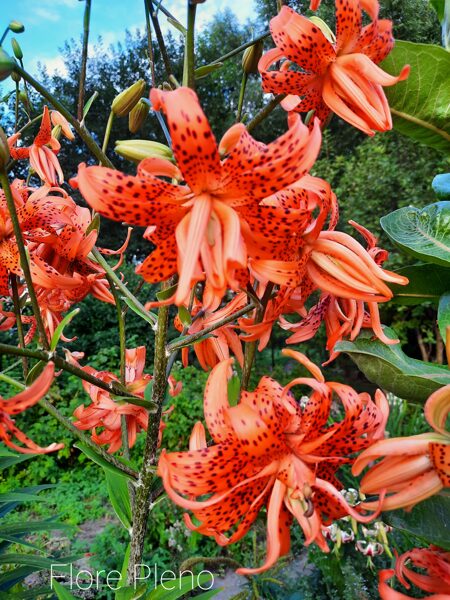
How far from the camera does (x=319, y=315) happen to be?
22.4 inches

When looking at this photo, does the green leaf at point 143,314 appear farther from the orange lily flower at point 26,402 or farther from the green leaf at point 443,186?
the green leaf at point 443,186

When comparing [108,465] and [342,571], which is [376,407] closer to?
[108,465]

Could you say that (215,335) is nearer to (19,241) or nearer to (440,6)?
(19,241)

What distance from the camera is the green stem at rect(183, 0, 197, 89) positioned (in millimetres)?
414

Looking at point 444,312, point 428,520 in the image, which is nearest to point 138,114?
point 444,312

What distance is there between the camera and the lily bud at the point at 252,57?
0.63 m

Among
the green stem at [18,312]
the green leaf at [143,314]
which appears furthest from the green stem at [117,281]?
the green stem at [18,312]

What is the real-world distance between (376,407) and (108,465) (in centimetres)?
29

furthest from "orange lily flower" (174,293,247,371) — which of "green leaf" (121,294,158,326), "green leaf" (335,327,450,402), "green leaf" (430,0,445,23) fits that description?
"green leaf" (430,0,445,23)

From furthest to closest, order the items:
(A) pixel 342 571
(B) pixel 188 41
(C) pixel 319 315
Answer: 1. (A) pixel 342 571
2. (C) pixel 319 315
3. (B) pixel 188 41

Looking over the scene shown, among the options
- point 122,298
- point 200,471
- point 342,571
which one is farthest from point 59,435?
point 200,471

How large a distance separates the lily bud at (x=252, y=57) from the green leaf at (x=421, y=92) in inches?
6.9

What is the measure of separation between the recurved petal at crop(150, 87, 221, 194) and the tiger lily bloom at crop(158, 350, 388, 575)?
17cm

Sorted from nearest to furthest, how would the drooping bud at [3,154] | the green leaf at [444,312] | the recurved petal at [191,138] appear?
1. the recurved petal at [191,138]
2. the drooping bud at [3,154]
3. the green leaf at [444,312]
